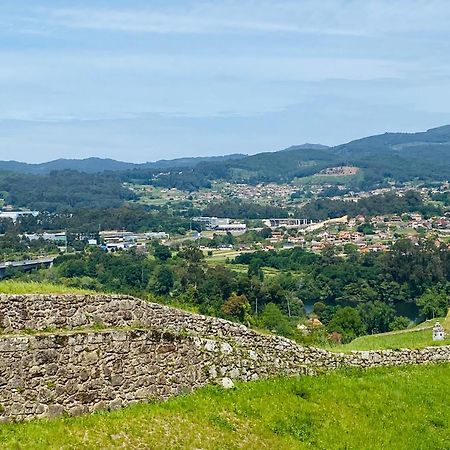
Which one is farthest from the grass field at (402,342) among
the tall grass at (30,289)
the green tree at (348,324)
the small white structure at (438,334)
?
the green tree at (348,324)

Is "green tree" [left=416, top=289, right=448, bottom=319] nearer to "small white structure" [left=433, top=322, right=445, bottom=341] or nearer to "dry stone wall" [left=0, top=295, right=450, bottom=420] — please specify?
"small white structure" [left=433, top=322, right=445, bottom=341]

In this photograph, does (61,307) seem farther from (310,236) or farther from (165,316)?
(310,236)

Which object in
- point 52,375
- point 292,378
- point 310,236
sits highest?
point 52,375

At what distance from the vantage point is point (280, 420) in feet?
45.2

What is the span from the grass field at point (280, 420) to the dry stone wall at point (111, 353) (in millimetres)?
370

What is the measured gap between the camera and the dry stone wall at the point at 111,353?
496 inches

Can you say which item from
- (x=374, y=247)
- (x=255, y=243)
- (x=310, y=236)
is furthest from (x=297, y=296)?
(x=310, y=236)

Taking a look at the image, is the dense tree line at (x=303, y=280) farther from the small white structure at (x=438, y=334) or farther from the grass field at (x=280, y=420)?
the grass field at (x=280, y=420)

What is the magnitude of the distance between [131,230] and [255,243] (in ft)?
124

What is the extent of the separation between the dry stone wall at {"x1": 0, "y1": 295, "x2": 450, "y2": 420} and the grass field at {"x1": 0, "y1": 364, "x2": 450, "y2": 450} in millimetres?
370

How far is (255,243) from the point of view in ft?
572

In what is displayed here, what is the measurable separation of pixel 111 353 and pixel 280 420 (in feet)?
10.7

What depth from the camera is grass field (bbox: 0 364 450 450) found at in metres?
12.0

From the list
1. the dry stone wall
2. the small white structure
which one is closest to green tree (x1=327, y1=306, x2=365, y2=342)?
the small white structure
